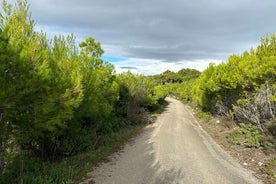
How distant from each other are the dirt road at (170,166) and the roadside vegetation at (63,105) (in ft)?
2.89

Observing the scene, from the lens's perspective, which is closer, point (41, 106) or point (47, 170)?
point (41, 106)

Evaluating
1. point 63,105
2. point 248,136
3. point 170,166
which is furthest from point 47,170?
point 248,136

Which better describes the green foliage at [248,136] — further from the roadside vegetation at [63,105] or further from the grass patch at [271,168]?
the grass patch at [271,168]

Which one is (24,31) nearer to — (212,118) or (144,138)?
(144,138)

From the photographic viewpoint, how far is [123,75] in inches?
795

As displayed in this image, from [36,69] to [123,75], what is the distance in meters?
15.7

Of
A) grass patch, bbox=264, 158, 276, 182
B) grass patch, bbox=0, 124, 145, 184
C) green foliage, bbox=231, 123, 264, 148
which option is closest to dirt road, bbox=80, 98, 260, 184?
grass patch, bbox=0, 124, 145, 184

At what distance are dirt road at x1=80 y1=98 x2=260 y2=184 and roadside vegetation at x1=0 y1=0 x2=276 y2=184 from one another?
34.7 inches

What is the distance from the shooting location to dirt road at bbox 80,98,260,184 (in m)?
6.97

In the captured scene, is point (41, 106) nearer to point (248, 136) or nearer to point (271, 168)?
point (271, 168)

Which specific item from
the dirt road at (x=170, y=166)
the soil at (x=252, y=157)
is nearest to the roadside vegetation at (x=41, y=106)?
the dirt road at (x=170, y=166)

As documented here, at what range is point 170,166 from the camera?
26.7 ft

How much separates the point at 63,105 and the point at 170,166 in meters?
4.72

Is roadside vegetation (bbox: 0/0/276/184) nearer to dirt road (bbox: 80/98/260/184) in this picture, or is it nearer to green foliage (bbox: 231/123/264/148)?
green foliage (bbox: 231/123/264/148)
